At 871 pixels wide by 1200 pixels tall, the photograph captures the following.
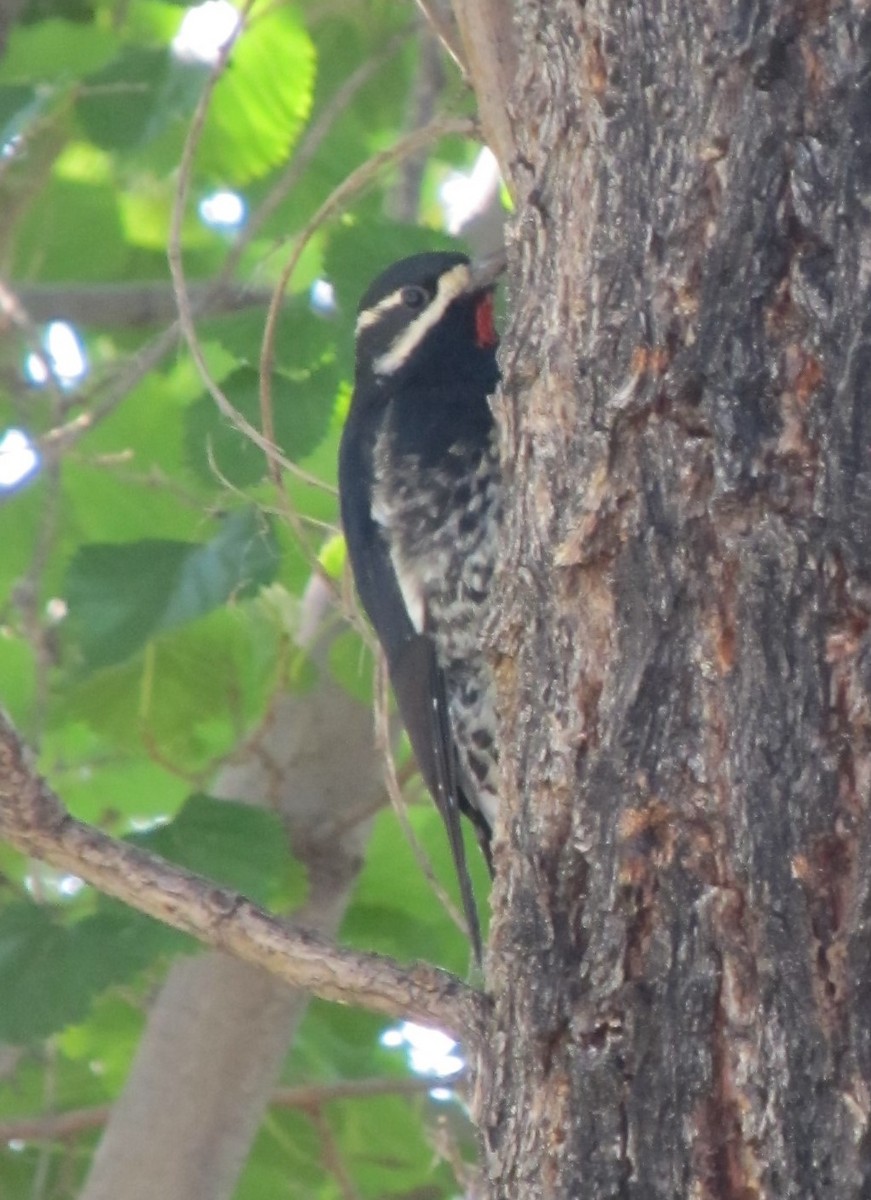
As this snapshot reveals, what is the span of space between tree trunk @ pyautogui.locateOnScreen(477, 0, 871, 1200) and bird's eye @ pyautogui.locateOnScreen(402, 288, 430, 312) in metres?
1.52

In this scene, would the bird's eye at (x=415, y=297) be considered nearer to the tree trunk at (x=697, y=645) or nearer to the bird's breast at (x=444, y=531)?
the bird's breast at (x=444, y=531)

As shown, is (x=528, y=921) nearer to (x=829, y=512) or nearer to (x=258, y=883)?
(x=829, y=512)

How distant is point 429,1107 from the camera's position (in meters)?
4.44

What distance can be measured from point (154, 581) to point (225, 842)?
514 millimetres

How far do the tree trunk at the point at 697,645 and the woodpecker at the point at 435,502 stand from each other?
1.44 metres

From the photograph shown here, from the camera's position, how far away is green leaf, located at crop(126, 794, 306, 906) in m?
3.36

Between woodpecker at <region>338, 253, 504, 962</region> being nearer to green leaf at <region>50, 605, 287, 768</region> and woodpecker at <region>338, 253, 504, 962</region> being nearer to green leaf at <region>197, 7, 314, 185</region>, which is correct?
green leaf at <region>50, 605, 287, 768</region>

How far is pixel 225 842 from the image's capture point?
3402 mm

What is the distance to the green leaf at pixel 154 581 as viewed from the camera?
334cm

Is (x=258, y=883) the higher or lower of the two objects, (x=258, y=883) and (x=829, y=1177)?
the higher

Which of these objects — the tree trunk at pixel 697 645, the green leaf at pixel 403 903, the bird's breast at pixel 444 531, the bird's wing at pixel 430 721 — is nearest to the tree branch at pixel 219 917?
the tree trunk at pixel 697 645

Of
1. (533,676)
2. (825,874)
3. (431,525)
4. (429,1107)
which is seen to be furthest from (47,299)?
(825,874)

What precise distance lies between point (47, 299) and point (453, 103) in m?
1.75

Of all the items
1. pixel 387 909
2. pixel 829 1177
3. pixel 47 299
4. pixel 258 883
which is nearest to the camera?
pixel 829 1177
